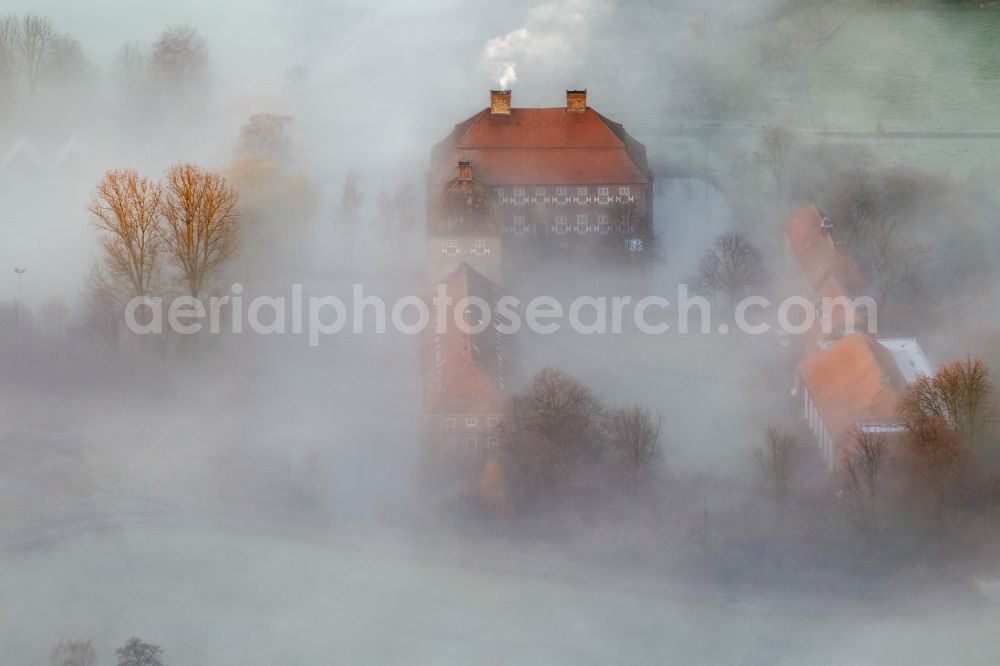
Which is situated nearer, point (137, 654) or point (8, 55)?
point (137, 654)

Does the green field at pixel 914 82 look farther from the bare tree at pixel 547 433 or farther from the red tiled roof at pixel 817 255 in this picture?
the bare tree at pixel 547 433

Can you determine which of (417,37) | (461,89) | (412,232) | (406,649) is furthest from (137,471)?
(417,37)

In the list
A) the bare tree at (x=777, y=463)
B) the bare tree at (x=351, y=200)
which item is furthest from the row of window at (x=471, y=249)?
the bare tree at (x=777, y=463)

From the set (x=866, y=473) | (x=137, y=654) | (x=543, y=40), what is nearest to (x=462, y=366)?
(x=866, y=473)

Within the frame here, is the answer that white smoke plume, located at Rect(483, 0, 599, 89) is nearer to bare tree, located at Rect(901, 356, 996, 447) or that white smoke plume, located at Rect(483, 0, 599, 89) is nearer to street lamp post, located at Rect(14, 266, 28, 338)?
street lamp post, located at Rect(14, 266, 28, 338)

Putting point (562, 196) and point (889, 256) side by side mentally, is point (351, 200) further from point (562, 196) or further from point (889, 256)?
point (889, 256)
